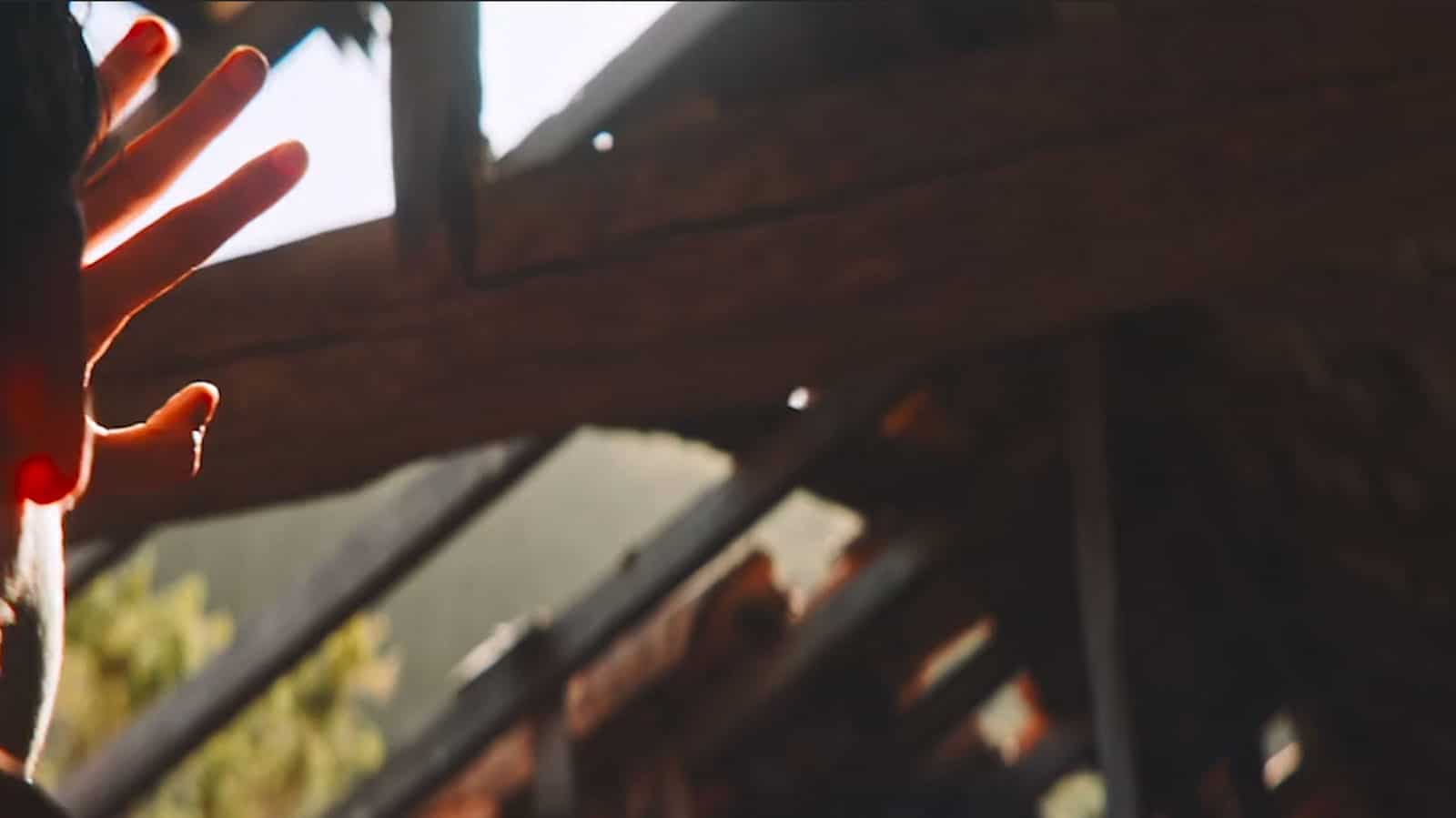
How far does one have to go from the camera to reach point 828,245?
1.60 metres

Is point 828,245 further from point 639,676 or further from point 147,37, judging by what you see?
point 639,676

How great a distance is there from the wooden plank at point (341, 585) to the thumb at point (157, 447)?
88.4 inches

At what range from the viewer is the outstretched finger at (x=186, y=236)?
0.69 meters

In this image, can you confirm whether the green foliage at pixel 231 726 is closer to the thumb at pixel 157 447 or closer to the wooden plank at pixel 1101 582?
the wooden plank at pixel 1101 582

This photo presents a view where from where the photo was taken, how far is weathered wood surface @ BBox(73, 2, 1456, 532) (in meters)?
1.46

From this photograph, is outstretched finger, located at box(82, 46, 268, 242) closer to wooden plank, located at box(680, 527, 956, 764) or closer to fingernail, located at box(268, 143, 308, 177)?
fingernail, located at box(268, 143, 308, 177)

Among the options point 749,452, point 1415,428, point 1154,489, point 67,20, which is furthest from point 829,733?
point 67,20

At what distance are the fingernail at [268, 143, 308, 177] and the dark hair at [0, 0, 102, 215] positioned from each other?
126 mm

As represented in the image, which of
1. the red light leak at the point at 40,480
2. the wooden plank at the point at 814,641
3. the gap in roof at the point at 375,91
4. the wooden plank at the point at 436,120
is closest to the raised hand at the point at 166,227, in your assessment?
the red light leak at the point at 40,480

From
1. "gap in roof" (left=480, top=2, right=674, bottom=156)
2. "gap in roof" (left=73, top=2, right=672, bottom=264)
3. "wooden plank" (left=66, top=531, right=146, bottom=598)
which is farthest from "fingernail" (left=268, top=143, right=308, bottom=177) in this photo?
"wooden plank" (left=66, top=531, right=146, bottom=598)

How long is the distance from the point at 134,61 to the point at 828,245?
0.89 metres

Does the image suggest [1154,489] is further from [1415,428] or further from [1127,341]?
[1415,428]

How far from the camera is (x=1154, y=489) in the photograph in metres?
3.99

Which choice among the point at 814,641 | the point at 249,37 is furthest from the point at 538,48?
the point at 814,641
